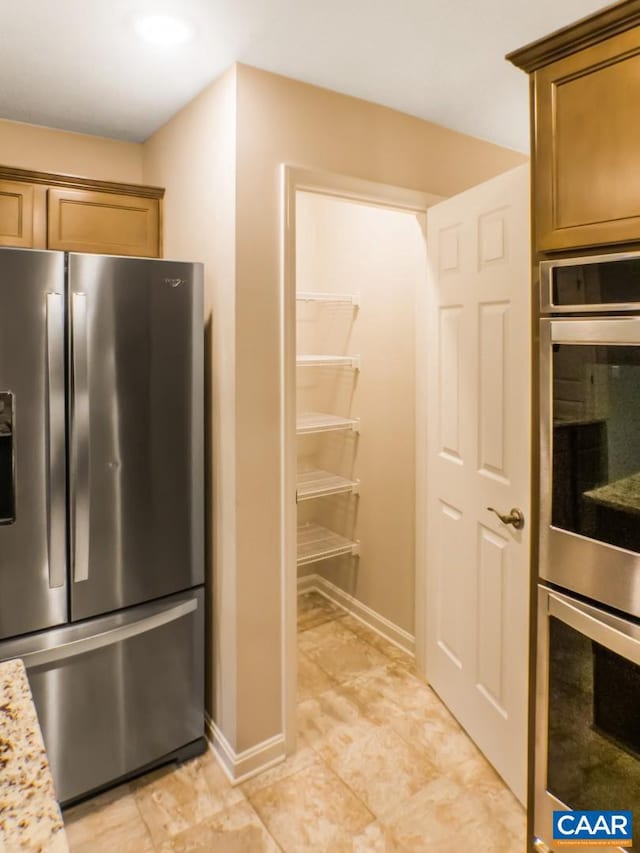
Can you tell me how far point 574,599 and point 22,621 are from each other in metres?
1.65

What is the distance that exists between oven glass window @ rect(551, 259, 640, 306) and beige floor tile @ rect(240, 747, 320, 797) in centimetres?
186

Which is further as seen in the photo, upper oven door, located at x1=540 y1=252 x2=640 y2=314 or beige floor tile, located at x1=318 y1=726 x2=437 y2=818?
beige floor tile, located at x1=318 y1=726 x2=437 y2=818

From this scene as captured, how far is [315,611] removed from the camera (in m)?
3.41

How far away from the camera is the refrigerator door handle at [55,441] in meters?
1.83

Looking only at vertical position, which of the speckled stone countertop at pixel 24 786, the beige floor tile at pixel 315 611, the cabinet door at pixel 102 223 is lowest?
the beige floor tile at pixel 315 611

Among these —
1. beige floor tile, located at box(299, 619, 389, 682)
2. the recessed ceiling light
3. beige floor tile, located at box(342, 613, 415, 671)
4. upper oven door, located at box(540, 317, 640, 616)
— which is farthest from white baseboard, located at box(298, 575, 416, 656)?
the recessed ceiling light

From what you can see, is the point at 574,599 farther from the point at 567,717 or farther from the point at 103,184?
the point at 103,184

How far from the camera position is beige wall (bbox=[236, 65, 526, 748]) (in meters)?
2.00

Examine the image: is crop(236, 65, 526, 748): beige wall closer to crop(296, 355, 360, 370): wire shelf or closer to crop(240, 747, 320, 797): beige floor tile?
crop(240, 747, 320, 797): beige floor tile

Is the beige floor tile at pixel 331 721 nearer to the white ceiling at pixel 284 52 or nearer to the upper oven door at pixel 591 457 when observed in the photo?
the upper oven door at pixel 591 457

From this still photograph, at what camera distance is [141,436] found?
2.02 meters

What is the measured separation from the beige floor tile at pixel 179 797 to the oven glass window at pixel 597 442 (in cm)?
152

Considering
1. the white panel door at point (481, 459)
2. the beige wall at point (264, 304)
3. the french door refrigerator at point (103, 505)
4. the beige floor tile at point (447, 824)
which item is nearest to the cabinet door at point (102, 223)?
the french door refrigerator at point (103, 505)

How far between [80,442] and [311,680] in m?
1.58
